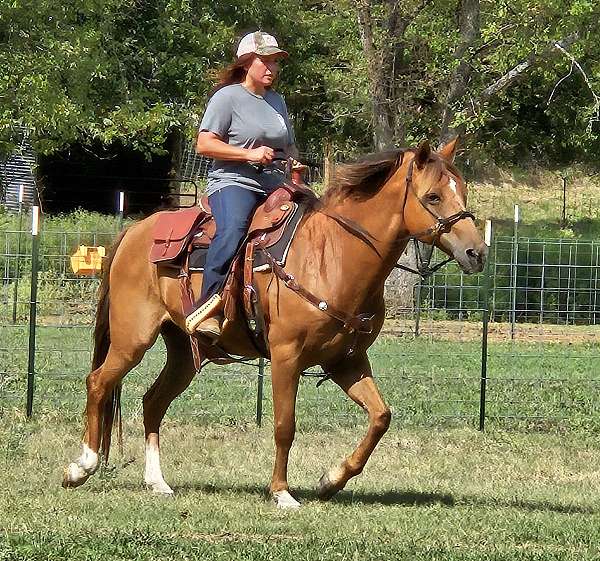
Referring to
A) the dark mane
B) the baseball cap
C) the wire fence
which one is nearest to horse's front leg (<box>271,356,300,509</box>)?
the dark mane

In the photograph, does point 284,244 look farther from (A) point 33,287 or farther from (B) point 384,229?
(A) point 33,287

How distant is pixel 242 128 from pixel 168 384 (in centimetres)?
219

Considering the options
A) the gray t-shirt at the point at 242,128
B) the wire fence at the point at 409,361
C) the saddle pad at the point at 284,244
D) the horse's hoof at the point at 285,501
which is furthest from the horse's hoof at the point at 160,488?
the gray t-shirt at the point at 242,128

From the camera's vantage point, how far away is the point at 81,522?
7227 millimetres

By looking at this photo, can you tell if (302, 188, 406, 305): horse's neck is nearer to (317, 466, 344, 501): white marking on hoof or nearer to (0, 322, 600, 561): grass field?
(317, 466, 344, 501): white marking on hoof

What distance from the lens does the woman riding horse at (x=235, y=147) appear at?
8.07 metres

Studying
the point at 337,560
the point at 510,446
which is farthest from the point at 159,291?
the point at 510,446

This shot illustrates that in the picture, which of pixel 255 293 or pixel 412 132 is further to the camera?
pixel 412 132

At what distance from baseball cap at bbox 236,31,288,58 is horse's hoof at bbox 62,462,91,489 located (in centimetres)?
310

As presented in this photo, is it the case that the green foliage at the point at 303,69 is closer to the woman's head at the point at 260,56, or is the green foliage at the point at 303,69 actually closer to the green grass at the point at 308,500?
the green grass at the point at 308,500

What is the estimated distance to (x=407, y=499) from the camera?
339 inches

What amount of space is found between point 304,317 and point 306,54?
80.4ft

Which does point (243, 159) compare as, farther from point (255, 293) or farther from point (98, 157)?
point (98, 157)

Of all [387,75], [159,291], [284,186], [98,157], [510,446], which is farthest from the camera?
[98,157]
